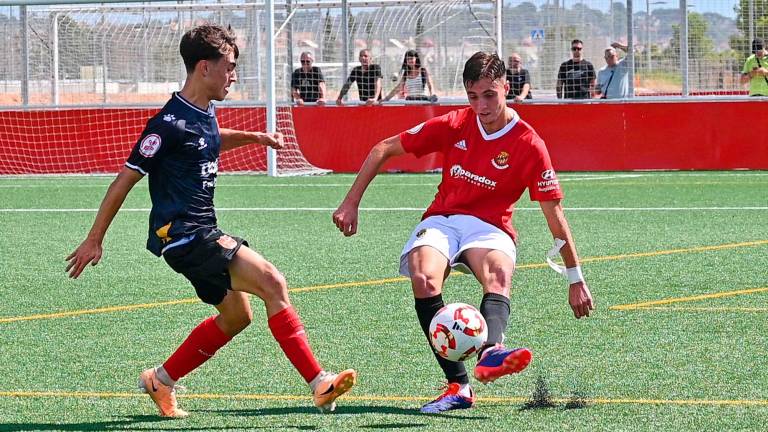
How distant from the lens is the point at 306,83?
22.7m

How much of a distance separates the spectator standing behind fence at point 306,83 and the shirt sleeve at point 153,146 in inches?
663

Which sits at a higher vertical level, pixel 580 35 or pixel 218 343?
pixel 580 35

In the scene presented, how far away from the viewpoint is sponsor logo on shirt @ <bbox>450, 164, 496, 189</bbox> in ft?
21.1

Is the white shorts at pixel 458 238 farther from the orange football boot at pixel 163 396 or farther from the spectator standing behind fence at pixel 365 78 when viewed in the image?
the spectator standing behind fence at pixel 365 78

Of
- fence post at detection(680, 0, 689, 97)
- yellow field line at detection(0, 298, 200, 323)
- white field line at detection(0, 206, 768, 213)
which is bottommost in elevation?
yellow field line at detection(0, 298, 200, 323)

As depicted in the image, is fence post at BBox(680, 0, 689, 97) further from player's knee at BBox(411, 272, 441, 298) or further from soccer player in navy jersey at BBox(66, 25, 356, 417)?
soccer player in navy jersey at BBox(66, 25, 356, 417)

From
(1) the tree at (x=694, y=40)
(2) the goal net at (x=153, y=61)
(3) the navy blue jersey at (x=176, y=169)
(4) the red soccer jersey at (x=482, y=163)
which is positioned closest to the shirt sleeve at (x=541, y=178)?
(4) the red soccer jersey at (x=482, y=163)

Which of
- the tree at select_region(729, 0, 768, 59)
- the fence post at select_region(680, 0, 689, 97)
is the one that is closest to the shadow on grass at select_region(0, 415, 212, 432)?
the fence post at select_region(680, 0, 689, 97)

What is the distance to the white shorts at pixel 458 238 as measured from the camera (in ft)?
20.7

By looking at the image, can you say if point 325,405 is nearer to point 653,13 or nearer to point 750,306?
point 750,306

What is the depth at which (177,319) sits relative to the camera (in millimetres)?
8516

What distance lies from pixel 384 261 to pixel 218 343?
Answer: 5103mm

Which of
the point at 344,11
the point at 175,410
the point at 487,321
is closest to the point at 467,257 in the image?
the point at 487,321

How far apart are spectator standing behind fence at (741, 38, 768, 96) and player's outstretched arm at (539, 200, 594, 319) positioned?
1602 cm
